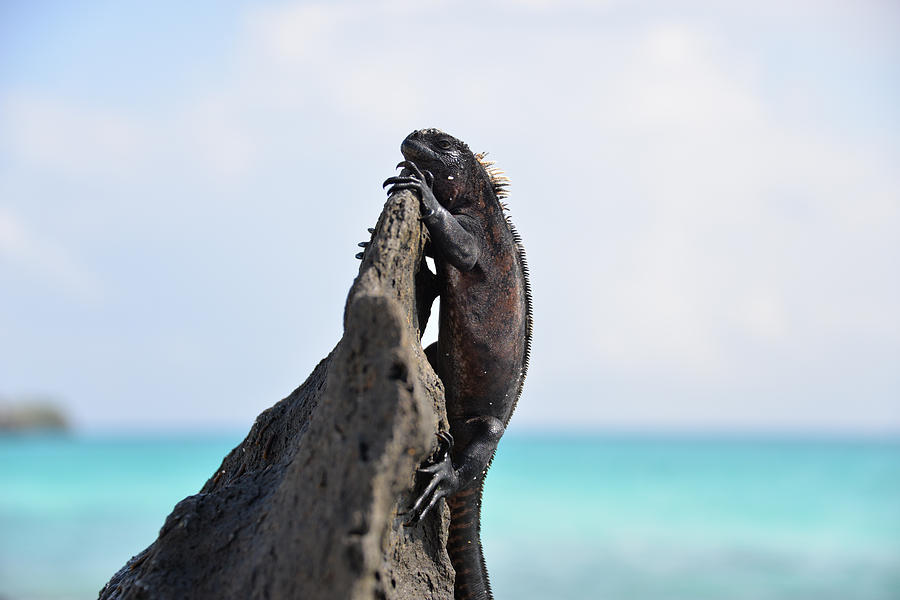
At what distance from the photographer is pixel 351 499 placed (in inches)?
102

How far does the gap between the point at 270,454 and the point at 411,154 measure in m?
1.59

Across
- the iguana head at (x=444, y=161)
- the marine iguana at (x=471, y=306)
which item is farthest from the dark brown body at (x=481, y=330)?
the iguana head at (x=444, y=161)

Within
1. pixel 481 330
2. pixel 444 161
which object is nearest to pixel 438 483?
pixel 481 330

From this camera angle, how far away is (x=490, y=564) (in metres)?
17.4

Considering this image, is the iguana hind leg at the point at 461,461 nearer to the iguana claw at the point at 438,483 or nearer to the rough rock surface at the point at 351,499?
the iguana claw at the point at 438,483

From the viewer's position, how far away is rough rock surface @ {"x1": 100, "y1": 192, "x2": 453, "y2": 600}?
8.50 ft

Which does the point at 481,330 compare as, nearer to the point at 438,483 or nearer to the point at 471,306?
the point at 471,306

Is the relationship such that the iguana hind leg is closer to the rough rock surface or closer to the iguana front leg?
the rough rock surface

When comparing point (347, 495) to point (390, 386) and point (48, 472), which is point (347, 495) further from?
point (48, 472)

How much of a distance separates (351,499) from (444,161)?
1909 mm

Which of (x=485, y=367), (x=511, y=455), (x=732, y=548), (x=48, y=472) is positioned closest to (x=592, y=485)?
(x=732, y=548)

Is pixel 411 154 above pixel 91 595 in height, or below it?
below

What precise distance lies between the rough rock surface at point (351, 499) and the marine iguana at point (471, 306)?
37 centimetres

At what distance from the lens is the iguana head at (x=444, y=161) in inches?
156
